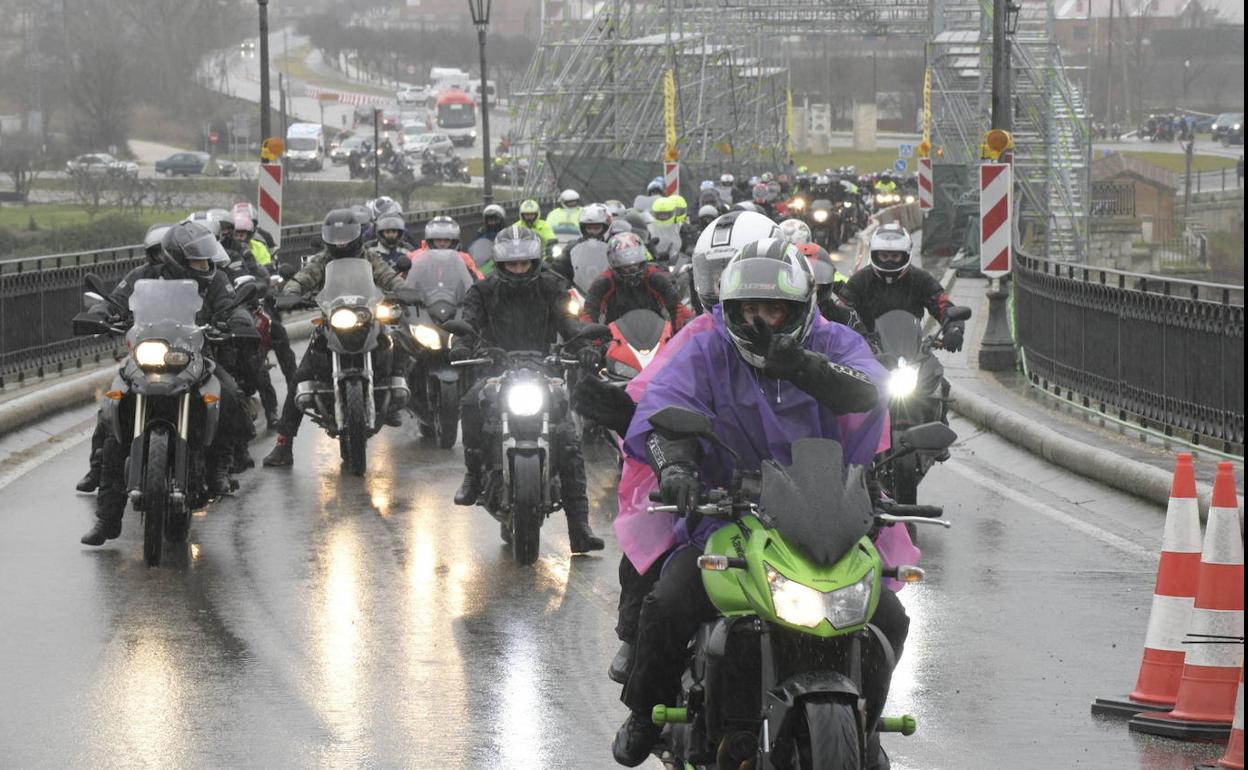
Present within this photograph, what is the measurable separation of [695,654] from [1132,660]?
3489mm

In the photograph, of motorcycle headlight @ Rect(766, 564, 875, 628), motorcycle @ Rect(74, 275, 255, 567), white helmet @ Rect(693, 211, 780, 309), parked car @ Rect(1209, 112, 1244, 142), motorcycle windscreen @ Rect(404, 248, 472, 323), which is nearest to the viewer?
motorcycle headlight @ Rect(766, 564, 875, 628)

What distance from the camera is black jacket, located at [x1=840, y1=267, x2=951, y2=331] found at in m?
13.9

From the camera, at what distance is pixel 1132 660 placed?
945 cm

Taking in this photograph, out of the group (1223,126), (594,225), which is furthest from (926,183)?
(1223,126)

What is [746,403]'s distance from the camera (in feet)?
21.2

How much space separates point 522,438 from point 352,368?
3789 mm

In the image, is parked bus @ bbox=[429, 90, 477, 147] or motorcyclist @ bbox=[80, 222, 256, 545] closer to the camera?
motorcyclist @ bbox=[80, 222, 256, 545]

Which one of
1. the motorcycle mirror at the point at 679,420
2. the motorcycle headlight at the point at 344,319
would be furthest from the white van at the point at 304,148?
the motorcycle mirror at the point at 679,420

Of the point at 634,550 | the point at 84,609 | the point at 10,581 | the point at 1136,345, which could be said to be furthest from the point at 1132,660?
the point at 1136,345

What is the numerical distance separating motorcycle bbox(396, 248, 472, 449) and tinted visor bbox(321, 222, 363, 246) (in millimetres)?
1041

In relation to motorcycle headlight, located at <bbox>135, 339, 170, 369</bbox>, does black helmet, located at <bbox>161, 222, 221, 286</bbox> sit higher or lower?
higher

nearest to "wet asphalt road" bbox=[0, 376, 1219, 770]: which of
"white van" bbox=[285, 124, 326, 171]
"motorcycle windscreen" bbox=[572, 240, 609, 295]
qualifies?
"motorcycle windscreen" bbox=[572, 240, 609, 295]

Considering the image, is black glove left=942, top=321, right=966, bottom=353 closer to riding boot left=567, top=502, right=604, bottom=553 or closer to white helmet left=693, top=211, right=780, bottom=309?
riding boot left=567, top=502, right=604, bottom=553

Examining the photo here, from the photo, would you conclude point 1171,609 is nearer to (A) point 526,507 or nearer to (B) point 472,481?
(A) point 526,507
